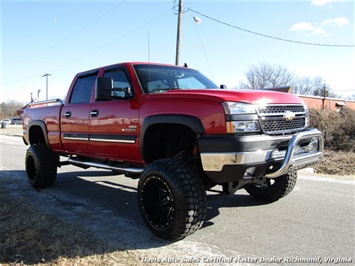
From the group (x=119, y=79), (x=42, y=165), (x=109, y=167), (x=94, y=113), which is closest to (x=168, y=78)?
(x=119, y=79)

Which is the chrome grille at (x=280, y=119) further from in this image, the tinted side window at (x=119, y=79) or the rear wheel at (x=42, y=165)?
the rear wheel at (x=42, y=165)

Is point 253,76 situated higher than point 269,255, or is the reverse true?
point 253,76

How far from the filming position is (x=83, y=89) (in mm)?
5656

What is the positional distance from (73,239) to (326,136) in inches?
455

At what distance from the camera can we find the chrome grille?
136 inches

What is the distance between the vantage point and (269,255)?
3209 mm

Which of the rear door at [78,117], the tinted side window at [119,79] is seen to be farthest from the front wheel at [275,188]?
the rear door at [78,117]

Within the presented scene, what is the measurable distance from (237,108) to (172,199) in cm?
117

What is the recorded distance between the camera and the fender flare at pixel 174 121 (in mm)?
3430

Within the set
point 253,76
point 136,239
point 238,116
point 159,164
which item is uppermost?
point 253,76

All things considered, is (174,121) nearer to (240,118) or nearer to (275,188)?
(240,118)

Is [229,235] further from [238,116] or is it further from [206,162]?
[238,116]

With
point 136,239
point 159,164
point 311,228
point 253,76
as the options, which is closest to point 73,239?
point 136,239

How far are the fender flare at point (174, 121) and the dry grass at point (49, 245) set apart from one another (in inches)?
50.4
